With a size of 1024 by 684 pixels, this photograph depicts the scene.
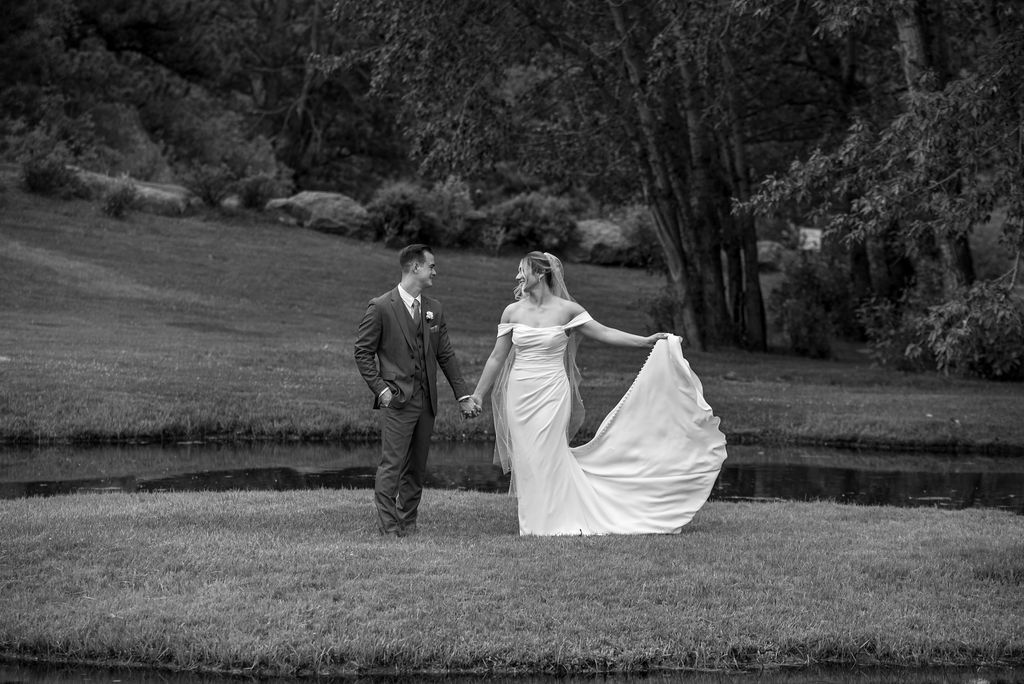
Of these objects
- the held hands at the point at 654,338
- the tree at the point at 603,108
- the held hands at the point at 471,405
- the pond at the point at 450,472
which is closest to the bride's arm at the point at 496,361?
the held hands at the point at 471,405

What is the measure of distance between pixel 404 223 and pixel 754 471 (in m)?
25.5

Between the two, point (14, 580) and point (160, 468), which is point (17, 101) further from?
point (14, 580)

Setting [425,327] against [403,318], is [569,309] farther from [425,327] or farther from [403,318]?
[403,318]

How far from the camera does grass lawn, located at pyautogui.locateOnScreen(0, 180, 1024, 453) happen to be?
18.8m

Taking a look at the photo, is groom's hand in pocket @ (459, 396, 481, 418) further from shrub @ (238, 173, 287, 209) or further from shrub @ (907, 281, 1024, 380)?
shrub @ (238, 173, 287, 209)

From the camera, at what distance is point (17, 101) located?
38.4 meters

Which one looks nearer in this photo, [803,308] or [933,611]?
[933,611]

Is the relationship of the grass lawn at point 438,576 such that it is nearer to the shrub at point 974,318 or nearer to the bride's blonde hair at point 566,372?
the bride's blonde hair at point 566,372

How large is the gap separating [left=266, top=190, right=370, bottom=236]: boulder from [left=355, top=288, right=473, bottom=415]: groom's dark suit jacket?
30907 mm

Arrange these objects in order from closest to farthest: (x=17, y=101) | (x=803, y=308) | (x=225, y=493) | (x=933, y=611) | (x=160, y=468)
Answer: (x=933, y=611) < (x=225, y=493) < (x=160, y=468) < (x=803, y=308) < (x=17, y=101)

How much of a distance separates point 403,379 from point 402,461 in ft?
2.29

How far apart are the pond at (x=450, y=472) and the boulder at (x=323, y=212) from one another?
75.9 feet

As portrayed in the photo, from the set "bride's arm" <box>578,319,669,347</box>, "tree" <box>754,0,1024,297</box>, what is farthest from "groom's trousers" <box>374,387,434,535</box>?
"tree" <box>754,0,1024,297</box>

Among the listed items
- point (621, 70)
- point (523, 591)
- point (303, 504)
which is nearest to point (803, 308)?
point (621, 70)
